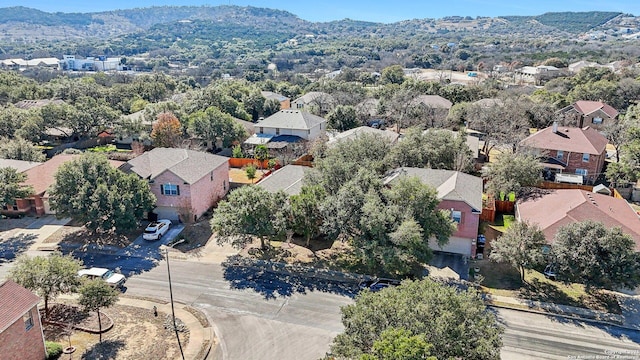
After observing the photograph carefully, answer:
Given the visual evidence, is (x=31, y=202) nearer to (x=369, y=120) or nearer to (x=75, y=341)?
(x=75, y=341)

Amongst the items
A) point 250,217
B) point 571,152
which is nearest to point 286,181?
point 250,217

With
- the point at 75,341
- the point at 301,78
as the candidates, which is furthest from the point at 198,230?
the point at 301,78

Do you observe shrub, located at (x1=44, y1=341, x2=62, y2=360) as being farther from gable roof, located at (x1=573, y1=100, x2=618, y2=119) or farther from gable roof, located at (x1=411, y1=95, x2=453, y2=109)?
gable roof, located at (x1=573, y1=100, x2=618, y2=119)

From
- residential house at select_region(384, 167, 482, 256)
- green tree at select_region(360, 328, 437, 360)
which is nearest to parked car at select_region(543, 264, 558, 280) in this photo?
residential house at select_region(384, 167, 482, 256)

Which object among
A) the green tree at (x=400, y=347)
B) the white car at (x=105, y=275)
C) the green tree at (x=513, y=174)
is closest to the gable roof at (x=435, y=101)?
the green tree at (x=513, y=174)

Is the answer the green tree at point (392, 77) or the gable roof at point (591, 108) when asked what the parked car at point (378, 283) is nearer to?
the gable roof at point (591, 108)

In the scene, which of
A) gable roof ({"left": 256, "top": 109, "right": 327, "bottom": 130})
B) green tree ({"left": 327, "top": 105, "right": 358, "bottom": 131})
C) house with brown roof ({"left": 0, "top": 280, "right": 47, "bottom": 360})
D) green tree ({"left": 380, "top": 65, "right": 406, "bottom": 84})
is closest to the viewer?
house with brown roof ({"left": 0, "top": 280, "right": 47, "bottom": 360})
